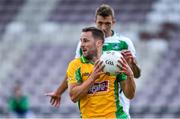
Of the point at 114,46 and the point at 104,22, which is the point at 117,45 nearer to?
the point at 114,46

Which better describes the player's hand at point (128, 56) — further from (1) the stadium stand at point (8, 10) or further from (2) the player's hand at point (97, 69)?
(1) the stadium stand at point (8, 10)

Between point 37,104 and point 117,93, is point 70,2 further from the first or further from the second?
point 117,93

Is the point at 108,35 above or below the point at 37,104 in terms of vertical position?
above

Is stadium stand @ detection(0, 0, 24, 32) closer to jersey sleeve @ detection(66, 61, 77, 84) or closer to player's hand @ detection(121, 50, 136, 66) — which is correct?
player's hand @ detection(121, 50, 136, 66)

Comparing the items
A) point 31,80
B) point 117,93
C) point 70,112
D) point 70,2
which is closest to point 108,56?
point 117,93

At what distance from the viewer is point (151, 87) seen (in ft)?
46.8

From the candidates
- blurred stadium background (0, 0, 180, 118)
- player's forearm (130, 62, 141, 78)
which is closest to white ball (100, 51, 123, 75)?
player's forearm (130, 62, 141, 78)

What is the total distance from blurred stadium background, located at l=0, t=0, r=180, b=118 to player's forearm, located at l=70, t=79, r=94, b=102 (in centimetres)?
825

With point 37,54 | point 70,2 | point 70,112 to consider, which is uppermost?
point 70,2

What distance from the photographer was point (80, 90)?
5.23m

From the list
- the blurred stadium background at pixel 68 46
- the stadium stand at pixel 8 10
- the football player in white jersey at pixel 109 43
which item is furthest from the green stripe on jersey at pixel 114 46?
the stadium stand at pixel 8 10

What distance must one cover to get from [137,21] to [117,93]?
34.4ft

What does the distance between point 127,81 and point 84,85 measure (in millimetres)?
341

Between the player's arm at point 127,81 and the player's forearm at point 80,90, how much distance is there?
0.27 m
